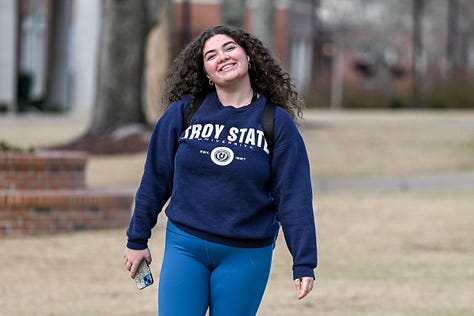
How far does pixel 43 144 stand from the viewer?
77.8ft

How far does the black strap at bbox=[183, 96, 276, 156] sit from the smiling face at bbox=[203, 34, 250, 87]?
0.12 meters

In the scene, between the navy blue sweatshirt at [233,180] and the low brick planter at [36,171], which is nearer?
the navy blue sweatshirt at [233,180]

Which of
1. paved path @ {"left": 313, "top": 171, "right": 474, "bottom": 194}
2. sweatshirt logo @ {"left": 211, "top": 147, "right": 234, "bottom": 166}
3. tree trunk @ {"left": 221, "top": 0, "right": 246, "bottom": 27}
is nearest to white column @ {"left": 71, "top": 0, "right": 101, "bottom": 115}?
tree trunk @ {"left": 221, "top": 0, "right": 246, "bottom": 27}

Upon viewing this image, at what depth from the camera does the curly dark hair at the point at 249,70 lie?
216 inches

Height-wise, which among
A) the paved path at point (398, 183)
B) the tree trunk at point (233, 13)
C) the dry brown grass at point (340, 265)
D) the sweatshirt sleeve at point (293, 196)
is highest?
the sweatshirt sleeve at point (293, 196)

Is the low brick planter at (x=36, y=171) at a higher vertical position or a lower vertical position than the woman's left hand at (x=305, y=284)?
lower

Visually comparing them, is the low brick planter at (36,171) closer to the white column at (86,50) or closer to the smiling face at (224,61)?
the smiling face at (224,61)

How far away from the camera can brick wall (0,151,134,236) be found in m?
12.2

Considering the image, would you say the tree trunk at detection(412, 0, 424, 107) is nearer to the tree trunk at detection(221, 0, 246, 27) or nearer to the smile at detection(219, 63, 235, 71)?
the tree trunk at detection(221, 0, 246, 27)

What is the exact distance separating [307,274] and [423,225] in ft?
28.2

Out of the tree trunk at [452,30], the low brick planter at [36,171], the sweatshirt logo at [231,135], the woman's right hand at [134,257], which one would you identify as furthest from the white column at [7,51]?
the sweatshirt logo at [231,135]

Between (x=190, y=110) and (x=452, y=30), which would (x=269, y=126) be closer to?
(x=190, y=110)

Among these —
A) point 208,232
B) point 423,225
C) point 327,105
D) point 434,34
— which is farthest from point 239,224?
point 434,34

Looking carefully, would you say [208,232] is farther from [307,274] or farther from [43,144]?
[43,144]
